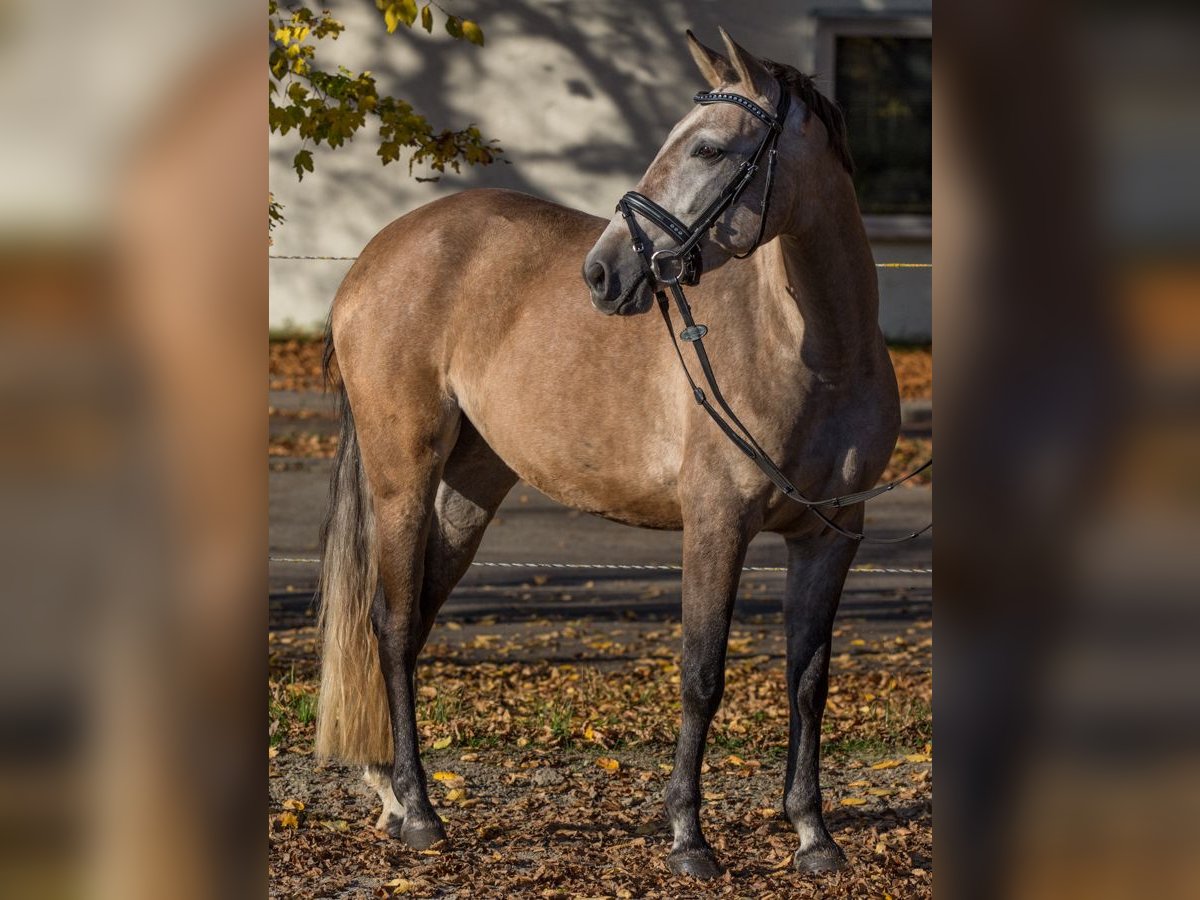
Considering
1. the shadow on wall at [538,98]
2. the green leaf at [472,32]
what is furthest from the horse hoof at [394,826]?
the shadow on wall at [538,98]

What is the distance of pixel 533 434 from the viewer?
14.3ft

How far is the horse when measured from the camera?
354cm

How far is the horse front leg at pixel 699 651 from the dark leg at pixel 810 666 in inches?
10.5

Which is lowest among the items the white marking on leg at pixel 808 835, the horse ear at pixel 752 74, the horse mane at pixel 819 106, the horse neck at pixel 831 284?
the white marking on leg at pixel 808 835

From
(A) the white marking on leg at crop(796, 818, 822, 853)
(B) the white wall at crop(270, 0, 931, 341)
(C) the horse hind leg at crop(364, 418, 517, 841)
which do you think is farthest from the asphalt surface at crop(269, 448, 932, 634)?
(B) the white wall at crop(270, 0, 931, 341)

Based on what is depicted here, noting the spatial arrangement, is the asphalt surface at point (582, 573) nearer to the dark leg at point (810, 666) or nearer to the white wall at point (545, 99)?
A: the dark leg at point (810, 666)

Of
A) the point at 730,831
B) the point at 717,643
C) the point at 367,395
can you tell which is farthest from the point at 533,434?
the point at 730,831

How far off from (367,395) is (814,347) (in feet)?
5.20

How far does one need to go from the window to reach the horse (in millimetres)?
10602

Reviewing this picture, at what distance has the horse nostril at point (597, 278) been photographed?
3.44 metres

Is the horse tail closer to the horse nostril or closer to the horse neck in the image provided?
the horse nostril

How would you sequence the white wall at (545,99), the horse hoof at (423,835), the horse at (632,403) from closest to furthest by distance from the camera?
the horse at (632,403), the horse hoof at (423,835), the white wall at (545,99)
